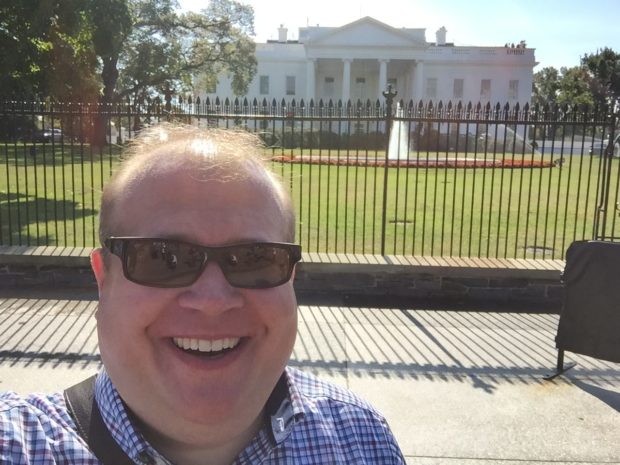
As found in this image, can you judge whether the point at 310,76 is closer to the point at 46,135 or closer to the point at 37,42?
the point at 46,135

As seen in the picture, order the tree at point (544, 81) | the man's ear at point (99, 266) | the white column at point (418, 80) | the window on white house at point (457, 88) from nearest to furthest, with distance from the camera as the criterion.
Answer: the man's ear at point (99, 266) → the window on white house at point (457, 88) → the white column at point (418, 80) → the tree at point (544, 81)

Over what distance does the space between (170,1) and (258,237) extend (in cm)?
3671

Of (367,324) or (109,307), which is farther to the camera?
(367,324)

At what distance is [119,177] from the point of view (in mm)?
1329

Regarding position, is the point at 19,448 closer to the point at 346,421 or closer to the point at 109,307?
the point at 109,307

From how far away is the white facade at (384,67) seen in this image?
6306 cm

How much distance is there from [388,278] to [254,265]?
5.50 meters

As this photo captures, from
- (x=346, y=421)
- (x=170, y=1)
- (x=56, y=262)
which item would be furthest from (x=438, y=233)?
(x=170, y=1)

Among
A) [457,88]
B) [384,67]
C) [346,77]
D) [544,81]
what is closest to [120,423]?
[457,88]

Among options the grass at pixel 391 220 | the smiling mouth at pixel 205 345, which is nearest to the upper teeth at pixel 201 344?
the smiling mouth at pixel 205 345

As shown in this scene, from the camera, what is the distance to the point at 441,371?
14.9 ft

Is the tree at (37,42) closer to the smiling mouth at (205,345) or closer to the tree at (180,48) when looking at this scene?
the smiling mouth at (205,345)

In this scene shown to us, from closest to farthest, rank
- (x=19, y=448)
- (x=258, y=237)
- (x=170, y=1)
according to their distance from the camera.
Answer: (x=19, y=448)
(x=258, y=237)
(x=170, y=1)

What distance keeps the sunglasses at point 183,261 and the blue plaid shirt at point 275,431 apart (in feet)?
0.90
